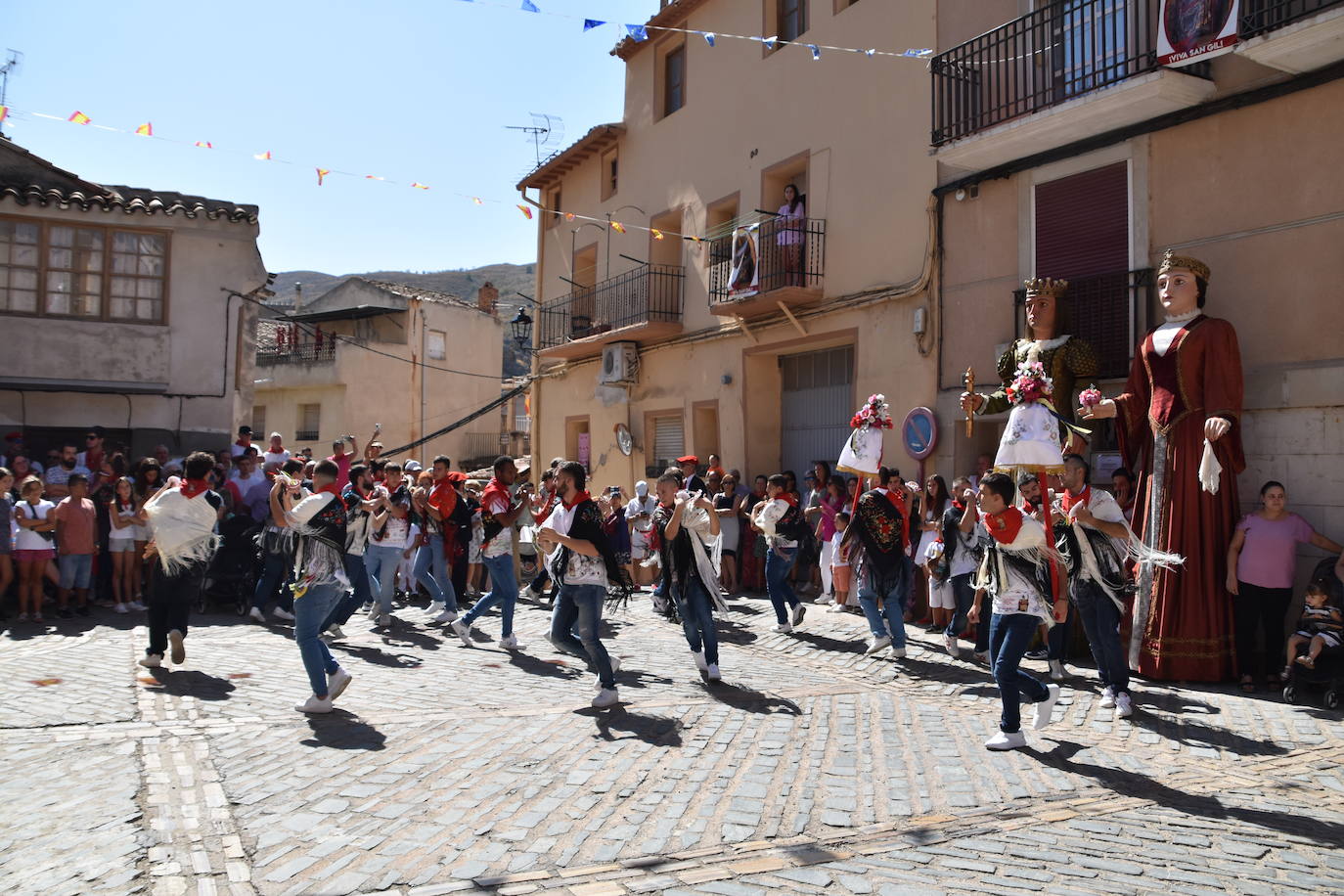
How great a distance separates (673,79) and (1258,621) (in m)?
15.4

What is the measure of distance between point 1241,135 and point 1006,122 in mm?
2423

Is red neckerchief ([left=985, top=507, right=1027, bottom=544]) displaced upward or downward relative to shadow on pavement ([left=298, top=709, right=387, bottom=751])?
upward

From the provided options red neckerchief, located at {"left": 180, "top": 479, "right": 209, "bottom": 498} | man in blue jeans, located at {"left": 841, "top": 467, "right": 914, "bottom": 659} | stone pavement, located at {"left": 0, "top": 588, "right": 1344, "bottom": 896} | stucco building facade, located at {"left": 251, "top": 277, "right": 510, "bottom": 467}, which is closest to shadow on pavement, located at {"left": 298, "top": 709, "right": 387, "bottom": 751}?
stone pavement, located at {"left": 0, "top": 588, "right": 1344, "bottom": 896}

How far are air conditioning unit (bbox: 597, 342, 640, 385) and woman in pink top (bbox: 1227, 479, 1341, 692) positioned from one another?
42.3 ft

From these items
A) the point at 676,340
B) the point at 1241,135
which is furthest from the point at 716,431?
the point at 1241,135

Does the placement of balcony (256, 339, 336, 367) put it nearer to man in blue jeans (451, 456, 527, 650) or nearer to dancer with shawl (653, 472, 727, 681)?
man in blue jeans (451, 456, 527, 650)

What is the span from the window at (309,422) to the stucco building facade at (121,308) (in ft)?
71.3

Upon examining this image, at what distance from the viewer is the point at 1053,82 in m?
11.5

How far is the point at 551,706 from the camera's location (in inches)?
297

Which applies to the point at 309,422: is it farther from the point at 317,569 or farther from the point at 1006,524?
the point at 1006,524

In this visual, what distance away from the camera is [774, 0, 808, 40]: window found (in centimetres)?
1634

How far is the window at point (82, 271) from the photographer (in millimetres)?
16344

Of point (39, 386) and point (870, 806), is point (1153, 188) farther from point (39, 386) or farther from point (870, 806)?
point (39, 386)

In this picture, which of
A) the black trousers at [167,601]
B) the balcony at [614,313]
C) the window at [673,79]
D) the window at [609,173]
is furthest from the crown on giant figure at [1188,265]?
the window at [609,173]
